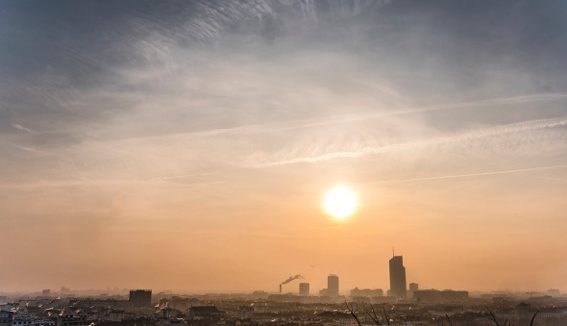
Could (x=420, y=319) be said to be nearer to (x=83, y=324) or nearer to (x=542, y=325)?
(x=542, y=325)

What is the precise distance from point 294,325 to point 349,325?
11031 millimetres

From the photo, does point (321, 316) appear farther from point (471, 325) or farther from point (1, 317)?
point (1, 317)

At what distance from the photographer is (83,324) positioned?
6881 centimetres

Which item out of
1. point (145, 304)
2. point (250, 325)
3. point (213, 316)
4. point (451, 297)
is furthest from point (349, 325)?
point (451, 297)

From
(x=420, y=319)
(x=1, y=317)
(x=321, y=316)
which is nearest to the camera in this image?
(x=1, y=317)

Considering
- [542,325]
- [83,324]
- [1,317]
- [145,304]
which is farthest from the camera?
[145,304]

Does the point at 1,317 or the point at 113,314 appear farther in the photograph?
the point at 113,314

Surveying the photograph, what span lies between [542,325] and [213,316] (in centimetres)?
5578

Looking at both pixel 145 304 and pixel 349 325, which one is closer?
pixel 349 325

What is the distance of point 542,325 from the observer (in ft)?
241

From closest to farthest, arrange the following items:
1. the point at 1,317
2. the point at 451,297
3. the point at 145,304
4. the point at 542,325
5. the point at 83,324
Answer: the point at 1,317 < the point at 83,324 < the point at 542,325 < the point at 145,304 < the point at 451,297

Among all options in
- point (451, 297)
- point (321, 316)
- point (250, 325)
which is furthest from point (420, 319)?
point (451, 297)

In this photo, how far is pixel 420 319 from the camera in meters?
94.1

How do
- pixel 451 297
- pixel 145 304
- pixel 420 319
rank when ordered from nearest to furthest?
pixel 420 319 < pixel 145 304 < pixel 451 297
